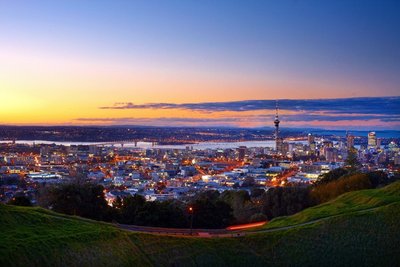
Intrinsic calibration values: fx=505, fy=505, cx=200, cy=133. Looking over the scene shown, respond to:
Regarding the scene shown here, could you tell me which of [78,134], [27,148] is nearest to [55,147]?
[27,148]

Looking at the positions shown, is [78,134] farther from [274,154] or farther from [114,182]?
[114,182]

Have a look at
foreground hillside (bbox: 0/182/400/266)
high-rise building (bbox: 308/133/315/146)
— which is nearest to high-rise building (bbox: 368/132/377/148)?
high-rise building (bbox: 308/133/315/146)

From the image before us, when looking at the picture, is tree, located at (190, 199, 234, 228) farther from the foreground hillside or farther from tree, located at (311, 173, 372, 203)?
tree, located at (311, 173, 372, 203)

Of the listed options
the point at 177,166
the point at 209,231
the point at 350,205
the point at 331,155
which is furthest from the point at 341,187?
the point at 331,155

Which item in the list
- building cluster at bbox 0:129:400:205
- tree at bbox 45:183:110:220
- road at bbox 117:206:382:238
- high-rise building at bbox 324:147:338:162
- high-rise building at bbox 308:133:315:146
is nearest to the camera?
road at bbox 117:206:382:238

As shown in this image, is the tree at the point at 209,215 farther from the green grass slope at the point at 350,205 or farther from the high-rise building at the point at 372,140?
the high-rise building at the point at 372,140

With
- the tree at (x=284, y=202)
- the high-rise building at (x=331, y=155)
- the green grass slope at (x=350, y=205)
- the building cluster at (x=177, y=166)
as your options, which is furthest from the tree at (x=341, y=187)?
the high-rise building at (x=331, y=155)

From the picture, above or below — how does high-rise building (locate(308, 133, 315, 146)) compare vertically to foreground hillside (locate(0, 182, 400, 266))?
below

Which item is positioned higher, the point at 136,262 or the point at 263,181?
the point at 136,262
